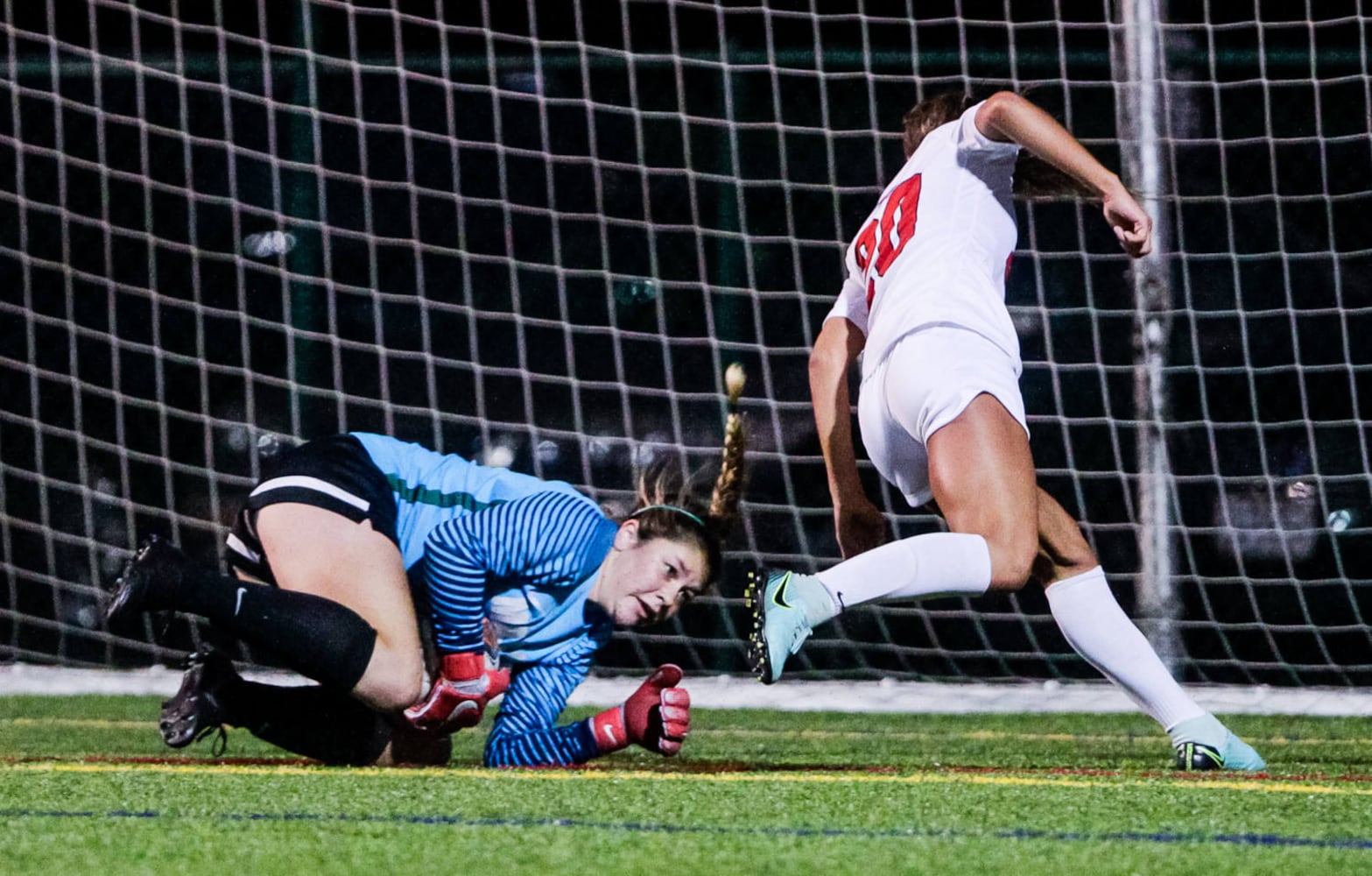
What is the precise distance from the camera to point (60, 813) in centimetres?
250

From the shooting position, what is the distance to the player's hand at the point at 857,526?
3.62 metres

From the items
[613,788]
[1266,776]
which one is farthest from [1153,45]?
[613,788]

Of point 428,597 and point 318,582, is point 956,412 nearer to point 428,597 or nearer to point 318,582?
point 428,597

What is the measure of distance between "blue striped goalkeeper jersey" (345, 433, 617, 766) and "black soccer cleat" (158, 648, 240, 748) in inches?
15.8

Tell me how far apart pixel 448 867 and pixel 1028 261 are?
15.3 feet

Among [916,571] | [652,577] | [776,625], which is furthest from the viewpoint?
[652,577]

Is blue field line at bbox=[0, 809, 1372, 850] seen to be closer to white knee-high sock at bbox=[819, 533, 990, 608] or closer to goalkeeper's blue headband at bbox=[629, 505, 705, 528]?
white knee-high sock at bbox=[819, 533, 990, 608]

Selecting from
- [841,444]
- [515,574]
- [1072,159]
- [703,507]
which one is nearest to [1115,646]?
[841,444]

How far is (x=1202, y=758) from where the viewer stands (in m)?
3.37

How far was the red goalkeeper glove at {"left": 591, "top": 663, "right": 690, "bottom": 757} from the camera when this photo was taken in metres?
3.31

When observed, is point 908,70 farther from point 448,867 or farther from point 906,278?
point 448,867

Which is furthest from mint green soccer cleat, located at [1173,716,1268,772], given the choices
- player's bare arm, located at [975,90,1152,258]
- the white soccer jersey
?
player's bare arm, located at [975,90,1152,258]

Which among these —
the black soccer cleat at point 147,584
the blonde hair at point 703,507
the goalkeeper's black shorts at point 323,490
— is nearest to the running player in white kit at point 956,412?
the blonde hair at point 703,507

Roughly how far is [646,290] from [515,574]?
3.11m
